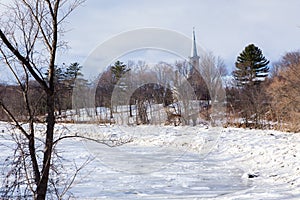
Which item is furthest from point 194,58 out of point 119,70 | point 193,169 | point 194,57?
point 193,169

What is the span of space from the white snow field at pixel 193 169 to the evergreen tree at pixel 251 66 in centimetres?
1112

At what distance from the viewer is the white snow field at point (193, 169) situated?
4.88 m

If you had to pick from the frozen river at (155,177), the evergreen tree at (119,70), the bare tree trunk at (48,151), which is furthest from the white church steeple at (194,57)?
the bare tree trunk at (48,151)

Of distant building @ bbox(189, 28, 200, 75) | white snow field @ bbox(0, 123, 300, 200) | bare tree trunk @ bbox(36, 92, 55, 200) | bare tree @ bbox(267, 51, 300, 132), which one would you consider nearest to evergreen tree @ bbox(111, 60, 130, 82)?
white snow field @ bbox(0, 123, 300, 200)

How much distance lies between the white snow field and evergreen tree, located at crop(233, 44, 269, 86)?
11.1 meters

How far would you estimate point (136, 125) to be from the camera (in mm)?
12617

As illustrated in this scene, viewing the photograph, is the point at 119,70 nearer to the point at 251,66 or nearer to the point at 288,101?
the point at 288,101

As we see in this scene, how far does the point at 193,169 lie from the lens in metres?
6.90

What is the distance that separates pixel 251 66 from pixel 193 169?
16433mm

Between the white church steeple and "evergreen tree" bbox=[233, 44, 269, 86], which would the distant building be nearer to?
the white church steeple

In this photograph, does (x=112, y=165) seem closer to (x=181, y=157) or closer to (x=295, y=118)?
(x=181, y=157)

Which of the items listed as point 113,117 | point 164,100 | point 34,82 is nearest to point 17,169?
point 34,82

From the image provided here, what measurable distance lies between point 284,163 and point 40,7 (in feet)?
17.6

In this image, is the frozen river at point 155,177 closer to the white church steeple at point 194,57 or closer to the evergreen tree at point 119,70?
the evergreen tree at point 119,70
